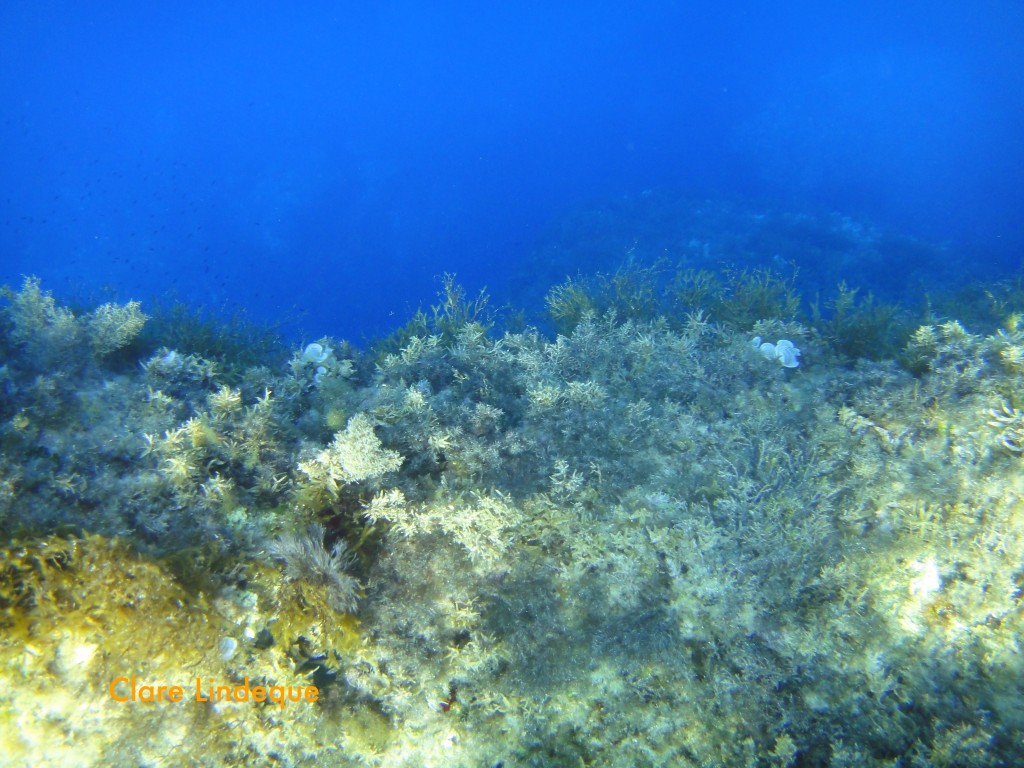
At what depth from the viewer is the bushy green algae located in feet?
9.66

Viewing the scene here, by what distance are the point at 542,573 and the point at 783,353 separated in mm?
3288

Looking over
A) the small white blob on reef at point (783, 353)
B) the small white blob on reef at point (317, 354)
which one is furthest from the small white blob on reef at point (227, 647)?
the small white blob on reef at point (783, 353)

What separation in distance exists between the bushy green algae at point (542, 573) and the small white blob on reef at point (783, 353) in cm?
63

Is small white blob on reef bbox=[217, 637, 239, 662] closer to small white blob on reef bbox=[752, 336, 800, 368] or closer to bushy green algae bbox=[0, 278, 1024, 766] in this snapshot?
bushy green algae bbox=[0, 278, 1024, 766]

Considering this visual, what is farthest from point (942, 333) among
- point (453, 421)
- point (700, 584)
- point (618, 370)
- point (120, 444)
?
point (120, 444)

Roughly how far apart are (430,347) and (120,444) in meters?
2.65

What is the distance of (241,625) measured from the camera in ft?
10.7

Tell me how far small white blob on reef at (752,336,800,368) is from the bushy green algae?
63 centimetres

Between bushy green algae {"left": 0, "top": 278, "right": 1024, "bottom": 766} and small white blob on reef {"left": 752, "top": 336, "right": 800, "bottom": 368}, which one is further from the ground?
small white blob on reef {"left": 752, "top": 336, "right": 800, "bottom": 368}

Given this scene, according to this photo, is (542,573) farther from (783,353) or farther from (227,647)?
(783,353)

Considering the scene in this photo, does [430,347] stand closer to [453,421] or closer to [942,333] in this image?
[453,421]

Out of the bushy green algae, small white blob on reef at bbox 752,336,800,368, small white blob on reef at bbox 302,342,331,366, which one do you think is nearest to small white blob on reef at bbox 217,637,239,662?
the bushy green algae

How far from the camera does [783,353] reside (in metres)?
5.00

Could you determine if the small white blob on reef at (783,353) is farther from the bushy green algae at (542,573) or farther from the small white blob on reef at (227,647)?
the small white blob on reef at (227,647)
